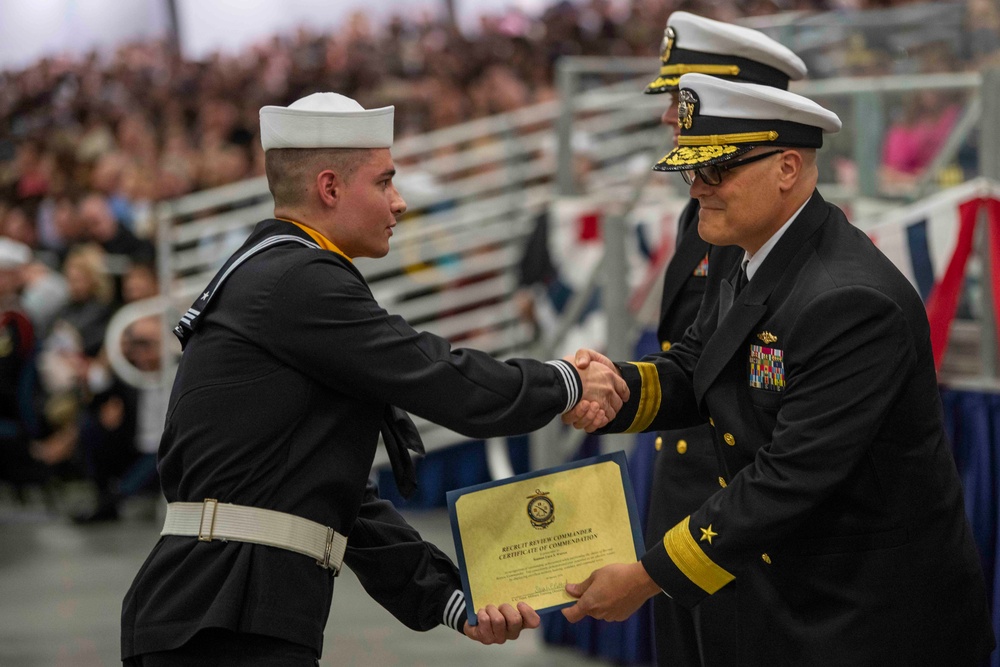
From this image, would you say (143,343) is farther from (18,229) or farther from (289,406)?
(289,406)

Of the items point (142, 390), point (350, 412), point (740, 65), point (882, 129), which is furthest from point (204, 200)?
point (350, 412)

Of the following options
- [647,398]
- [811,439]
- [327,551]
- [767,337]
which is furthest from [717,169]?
[327,551]

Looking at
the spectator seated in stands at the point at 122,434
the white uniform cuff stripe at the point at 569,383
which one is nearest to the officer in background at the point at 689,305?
the white uniform cuff stripe at the point at 569,383

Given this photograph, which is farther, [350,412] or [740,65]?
[740,65]

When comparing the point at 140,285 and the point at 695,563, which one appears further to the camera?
the point at 140,285

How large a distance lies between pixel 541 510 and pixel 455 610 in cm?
26

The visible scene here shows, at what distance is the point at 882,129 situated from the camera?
16.2ft

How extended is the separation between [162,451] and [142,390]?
17.0 feet

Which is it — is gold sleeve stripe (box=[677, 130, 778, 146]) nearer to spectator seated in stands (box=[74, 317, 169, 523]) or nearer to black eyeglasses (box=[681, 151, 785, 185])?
black eyeglasses (box=[681, 151, 785, 185])

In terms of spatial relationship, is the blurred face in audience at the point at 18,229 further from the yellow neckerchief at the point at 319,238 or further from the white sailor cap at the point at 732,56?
the yellow neckerchief at the point at 319,238

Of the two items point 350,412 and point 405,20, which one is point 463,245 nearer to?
point 350,412

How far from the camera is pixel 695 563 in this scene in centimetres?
233

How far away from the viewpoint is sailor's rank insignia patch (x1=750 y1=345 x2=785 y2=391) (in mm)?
2305

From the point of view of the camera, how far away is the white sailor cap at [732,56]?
10.3ft
